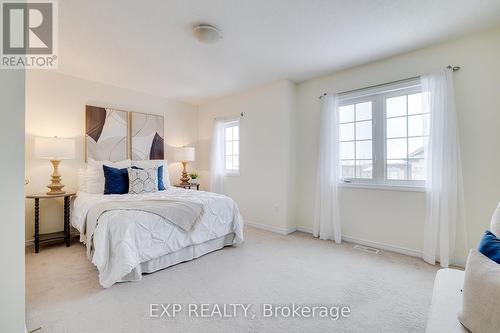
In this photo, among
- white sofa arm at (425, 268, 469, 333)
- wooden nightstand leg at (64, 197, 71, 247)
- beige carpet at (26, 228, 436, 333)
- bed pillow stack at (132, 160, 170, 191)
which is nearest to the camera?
white sofa arm at (425, 268, 469, 333)

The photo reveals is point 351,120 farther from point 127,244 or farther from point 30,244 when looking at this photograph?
point 30,244

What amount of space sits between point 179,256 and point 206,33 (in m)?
2.35

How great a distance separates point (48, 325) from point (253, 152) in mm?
3280

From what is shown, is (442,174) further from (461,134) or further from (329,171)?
(329,171)

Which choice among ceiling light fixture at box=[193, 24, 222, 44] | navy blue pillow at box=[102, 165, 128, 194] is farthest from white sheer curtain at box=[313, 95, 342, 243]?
navy blue pillow at box=[102, 165, 128, 194]

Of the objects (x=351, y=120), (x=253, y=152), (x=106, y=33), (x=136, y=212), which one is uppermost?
(x=106, y=33)

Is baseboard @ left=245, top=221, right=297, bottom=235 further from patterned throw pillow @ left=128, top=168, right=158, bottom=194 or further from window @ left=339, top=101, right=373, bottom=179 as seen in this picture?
patterned throw pillow @ left=128, top=168, right=158, bottom=194

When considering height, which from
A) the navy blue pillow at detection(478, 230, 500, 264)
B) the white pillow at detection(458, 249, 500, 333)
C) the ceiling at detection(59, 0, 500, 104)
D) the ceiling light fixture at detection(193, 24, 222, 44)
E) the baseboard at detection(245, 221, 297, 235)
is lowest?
the baseboard at detection(245, 221, 297, 235)

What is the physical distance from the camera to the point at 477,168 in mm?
2467

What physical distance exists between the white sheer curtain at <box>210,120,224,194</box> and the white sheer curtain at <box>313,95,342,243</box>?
2.07m

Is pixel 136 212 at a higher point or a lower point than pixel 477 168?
lower

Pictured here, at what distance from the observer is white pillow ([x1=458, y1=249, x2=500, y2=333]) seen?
2.81 ft

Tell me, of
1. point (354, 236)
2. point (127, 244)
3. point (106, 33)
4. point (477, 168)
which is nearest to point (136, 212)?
point (127, 244)

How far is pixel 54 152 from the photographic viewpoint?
306 centimetres
